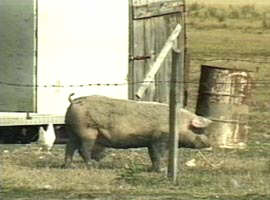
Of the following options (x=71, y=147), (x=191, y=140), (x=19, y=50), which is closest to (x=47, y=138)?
(x=19, y=50)

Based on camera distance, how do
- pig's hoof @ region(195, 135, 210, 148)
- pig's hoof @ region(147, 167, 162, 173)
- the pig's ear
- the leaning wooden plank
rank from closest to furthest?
1. pig's hoof @ region(147, 167, 162, 173)
2. the pig's ear
3. pig's hoof @ region(195, 135, 210, 148)
4. the leaning wooden plank

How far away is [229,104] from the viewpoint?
1811 cm

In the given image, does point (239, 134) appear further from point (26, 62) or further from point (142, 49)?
point (26, 62)

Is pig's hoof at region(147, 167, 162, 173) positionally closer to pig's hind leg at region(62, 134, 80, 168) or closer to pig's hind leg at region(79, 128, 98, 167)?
pig's hind leg at region(79, 128, 98, 167)

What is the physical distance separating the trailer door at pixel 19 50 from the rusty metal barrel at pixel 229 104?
292cm

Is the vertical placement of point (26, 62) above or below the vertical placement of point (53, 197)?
above

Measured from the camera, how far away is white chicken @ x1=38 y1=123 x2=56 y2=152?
56.4 feet

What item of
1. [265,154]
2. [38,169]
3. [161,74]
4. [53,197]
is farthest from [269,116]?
[53,197]

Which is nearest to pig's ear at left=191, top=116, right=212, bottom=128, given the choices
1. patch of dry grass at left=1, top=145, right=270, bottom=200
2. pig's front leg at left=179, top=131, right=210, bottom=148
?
pig's front leg at left=179, top=131, right=210, bottom=148

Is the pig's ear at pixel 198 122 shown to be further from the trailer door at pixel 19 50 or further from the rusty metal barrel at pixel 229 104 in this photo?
the trailer door at pixel 19 50

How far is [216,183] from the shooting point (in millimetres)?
13266

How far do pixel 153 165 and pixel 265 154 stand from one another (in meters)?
3.02

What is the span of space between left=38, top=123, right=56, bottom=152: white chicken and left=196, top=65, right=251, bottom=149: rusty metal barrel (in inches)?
97.7

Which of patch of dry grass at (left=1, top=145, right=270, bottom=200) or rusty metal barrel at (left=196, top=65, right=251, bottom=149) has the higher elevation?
rusty metal barrel at (left=196, top=65, right=251, bottom=149)
